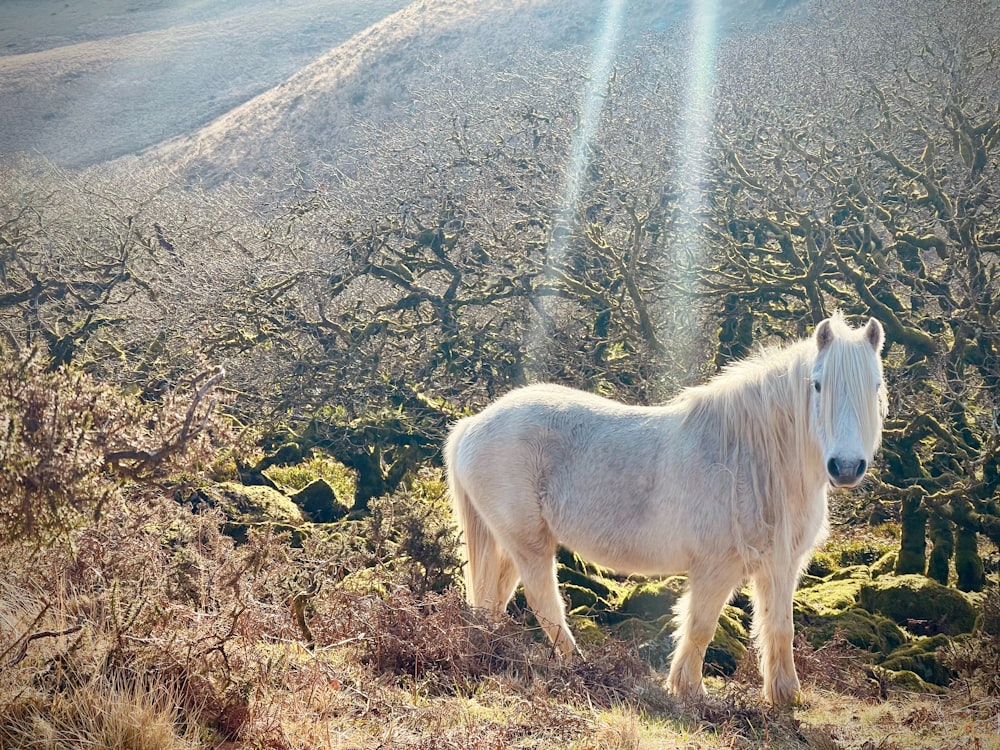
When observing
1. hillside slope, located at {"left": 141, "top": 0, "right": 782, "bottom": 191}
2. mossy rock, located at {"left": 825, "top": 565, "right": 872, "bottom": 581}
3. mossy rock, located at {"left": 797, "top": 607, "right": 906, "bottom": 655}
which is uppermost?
hillside slope, located at {"left": 141, "top": 0, "right": 782, "bottom": 191}

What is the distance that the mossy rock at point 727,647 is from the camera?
24.1ft

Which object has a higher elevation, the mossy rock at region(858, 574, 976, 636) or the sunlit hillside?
the sunlit hillside

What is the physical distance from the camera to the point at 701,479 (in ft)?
20.0

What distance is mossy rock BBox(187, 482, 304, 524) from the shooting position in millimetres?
9172

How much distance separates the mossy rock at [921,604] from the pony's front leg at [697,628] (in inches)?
123

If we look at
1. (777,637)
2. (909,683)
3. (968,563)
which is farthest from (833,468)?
(968,563)

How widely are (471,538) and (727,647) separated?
2.48m

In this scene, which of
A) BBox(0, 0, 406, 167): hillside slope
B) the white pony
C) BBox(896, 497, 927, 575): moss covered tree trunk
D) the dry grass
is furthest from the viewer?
BBox(0, 0, 406, 167): hillside slope

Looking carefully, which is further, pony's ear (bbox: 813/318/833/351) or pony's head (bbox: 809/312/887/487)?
pony's ear (bbox: 813/318/833/351)

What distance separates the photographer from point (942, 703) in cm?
589

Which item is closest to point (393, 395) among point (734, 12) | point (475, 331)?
point (475, 331)

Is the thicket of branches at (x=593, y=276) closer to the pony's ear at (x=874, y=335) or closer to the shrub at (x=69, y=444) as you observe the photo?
the pony's ear at (x=874, y=335)

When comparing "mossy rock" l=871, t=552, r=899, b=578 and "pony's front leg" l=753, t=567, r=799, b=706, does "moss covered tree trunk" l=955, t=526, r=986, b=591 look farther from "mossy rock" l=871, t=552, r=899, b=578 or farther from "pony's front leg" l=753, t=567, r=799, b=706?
"pony's front leg" l=753, t=567, r=799, b=706

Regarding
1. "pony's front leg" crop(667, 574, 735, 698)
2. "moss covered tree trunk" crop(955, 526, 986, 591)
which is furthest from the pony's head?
"moss covered tree trunk" crop(955, 526, 986, 591)
